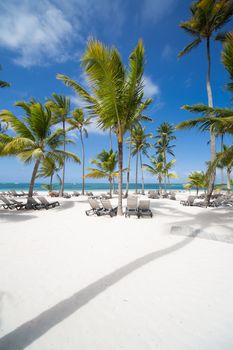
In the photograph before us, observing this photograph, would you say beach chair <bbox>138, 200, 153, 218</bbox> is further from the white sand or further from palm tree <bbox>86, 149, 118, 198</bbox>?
palm tree <bbox>86, 149, 118, 198</bbox>

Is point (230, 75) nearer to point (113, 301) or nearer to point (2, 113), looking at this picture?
point (113, 301)

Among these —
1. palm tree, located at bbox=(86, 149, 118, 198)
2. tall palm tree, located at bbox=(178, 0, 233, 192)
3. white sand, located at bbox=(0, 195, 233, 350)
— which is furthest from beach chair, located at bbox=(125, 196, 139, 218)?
palm tree, located at bbox=(86, 149, 118, 198)

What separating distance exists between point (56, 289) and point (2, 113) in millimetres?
11565

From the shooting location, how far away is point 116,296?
7.98 ft

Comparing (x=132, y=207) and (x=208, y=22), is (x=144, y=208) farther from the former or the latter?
(x=208, y=22)

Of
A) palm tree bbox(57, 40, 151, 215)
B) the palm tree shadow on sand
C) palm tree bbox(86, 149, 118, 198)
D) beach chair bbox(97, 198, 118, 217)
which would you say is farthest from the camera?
palm tree bbox(86, 149, 118, 198)

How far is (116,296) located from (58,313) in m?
0.81

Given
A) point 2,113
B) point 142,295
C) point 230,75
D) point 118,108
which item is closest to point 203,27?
point 230,75

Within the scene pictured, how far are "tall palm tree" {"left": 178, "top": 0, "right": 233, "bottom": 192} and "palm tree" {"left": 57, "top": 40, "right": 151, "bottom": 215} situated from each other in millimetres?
5853

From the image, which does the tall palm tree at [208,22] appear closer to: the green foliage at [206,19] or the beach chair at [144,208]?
the green foliage at [206,19]

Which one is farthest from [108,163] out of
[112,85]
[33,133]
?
[112,85]

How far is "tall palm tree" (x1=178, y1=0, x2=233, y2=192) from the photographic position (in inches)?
421

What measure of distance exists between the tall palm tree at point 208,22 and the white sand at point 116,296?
9.12 metres

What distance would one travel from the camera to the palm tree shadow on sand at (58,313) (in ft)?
5.70
